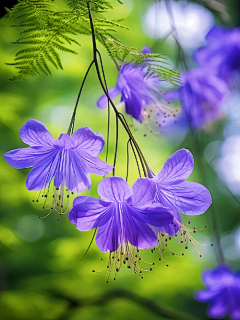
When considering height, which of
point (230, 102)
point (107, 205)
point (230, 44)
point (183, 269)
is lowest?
point (183, 269)

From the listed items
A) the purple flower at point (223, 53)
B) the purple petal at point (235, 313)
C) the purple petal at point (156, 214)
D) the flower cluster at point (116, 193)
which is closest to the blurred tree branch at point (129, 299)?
the purple petal at point (235, 313)

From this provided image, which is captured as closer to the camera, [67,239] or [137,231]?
[137,231]

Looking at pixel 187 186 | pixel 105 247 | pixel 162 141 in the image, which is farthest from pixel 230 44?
pixel 105 247

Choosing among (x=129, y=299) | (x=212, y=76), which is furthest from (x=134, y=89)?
(x=129, y=299)

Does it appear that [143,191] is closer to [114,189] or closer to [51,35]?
[114,189]

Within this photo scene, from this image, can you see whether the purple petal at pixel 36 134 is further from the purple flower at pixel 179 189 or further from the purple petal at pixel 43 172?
the purple flower at pixel 179 189

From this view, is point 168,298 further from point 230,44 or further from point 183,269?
point 230,44
